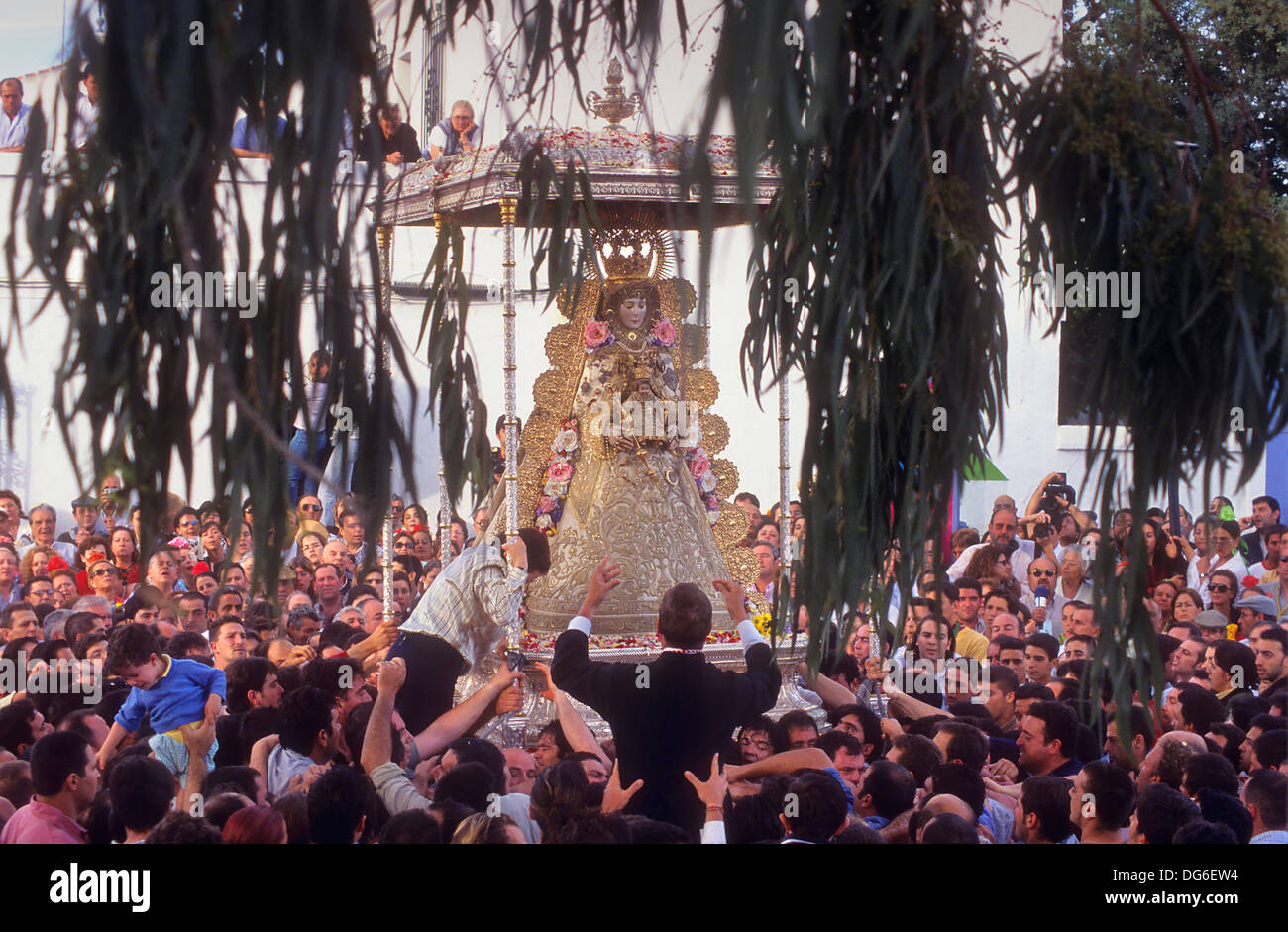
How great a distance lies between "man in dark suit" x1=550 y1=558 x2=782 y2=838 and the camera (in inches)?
142

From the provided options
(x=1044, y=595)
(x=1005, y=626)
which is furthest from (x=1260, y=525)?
(x=1005, y=626)

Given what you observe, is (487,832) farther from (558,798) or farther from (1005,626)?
(1005,626)

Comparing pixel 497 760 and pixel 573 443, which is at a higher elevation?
pixel 573 443

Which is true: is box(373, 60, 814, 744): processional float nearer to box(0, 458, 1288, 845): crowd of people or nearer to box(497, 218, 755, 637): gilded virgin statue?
box(497, 218, 755, 637): gilded virgin statue

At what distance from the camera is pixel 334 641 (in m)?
5.20

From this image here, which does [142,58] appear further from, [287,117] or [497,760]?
[497,760]

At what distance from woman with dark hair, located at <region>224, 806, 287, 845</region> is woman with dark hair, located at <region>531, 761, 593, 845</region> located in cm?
66

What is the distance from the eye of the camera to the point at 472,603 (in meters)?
4.93

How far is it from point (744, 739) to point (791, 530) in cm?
190

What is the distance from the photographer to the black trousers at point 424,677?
4578mm

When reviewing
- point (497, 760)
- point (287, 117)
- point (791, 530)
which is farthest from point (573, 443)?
point (287, 117)

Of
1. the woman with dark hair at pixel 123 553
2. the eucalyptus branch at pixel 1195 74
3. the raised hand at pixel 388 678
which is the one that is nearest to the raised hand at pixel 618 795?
the raised hand at pixel 388 678

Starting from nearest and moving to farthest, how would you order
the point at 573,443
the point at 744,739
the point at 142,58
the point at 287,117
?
the point at 142,58 → the point at 287,117 → the point at 744,739 → the point at 573,443

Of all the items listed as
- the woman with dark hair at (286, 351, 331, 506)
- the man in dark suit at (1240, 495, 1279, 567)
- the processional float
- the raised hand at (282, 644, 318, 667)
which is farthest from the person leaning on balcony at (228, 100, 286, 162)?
the man in dark suit at (1240, 495, 1279, 567)
